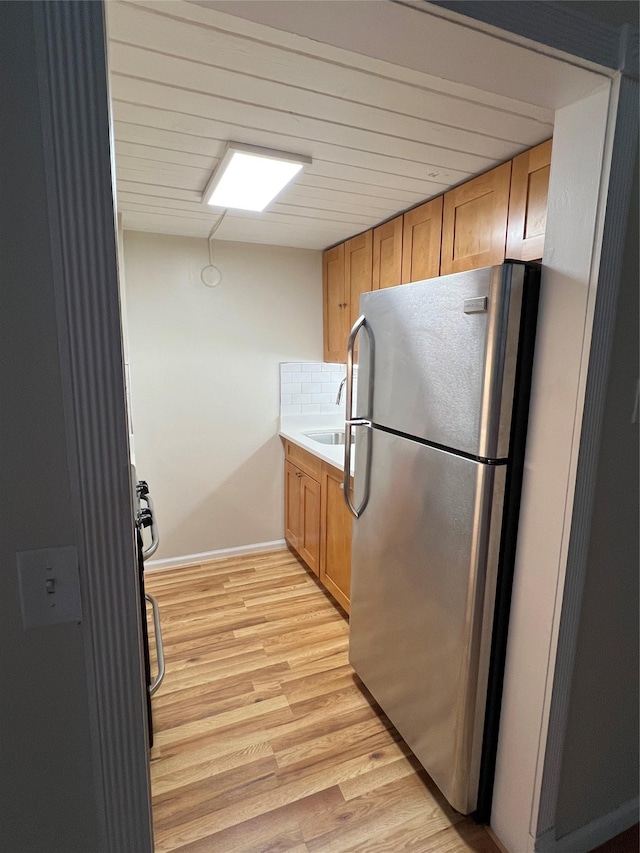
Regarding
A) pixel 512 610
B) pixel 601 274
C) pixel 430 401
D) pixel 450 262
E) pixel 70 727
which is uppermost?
pixel 450 262

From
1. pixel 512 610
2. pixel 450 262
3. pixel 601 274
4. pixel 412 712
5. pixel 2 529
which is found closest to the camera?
pixel 2 529

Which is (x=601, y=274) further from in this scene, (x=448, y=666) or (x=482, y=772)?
(x=482, y=772)

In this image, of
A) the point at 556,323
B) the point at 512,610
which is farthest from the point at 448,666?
the point at 556,323

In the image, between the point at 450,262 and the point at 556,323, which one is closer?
the point at 556,323

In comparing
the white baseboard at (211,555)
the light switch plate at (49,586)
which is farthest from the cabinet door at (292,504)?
the light switch plate at (49,586)

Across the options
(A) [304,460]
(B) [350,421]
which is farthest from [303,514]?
(B) [350,421]

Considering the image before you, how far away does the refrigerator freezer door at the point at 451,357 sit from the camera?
1.16m

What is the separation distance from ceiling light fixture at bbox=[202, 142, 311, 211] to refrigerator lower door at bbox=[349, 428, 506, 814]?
41.8 inches

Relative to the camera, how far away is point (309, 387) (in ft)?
10.8

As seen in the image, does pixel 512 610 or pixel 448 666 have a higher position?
pixel 512 610

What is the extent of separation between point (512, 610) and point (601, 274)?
3.09ft

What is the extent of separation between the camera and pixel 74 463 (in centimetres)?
68

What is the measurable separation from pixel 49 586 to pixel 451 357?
1.11 metres

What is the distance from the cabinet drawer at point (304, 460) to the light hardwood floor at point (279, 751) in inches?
32.2
